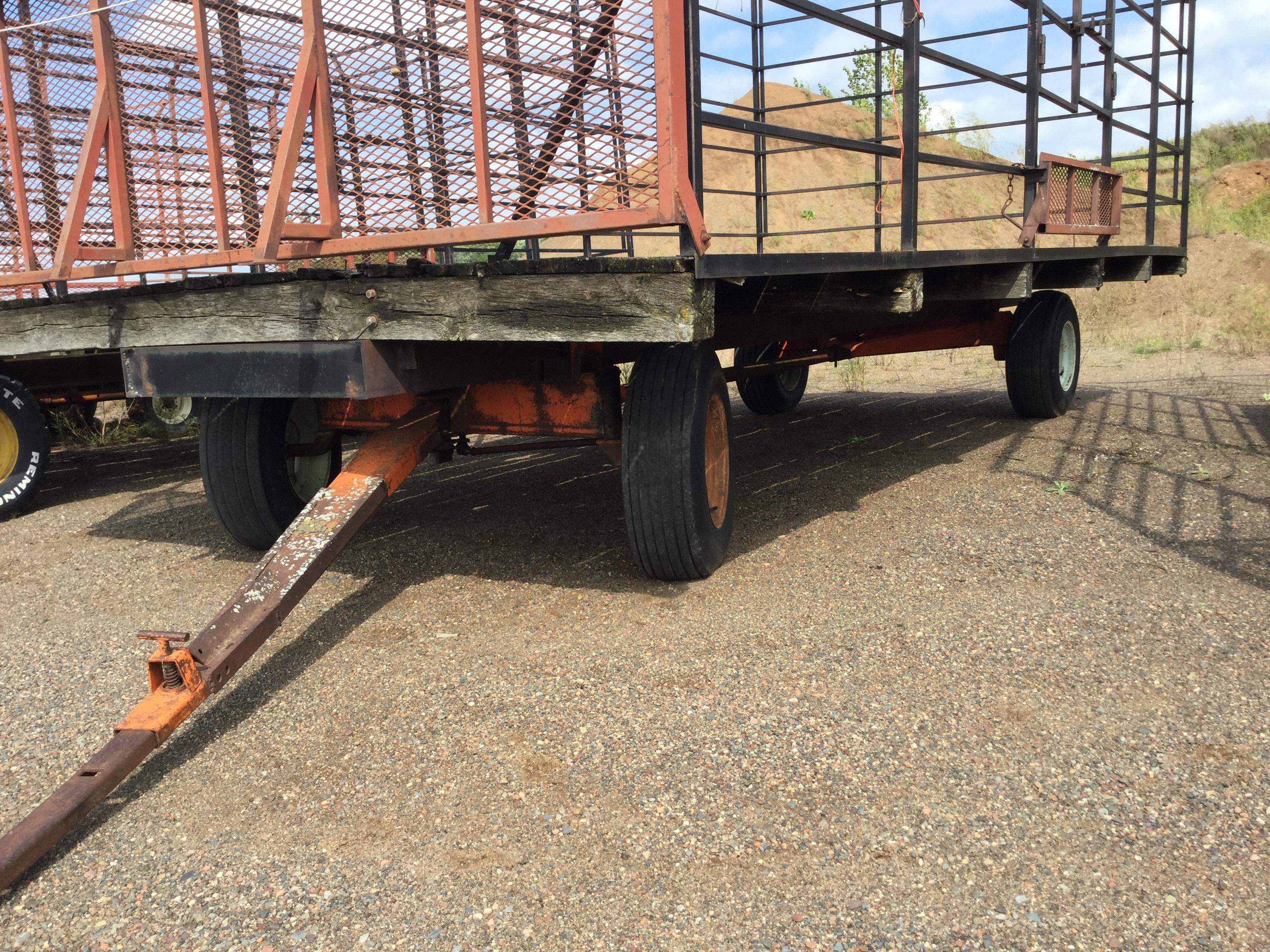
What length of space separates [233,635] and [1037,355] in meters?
6.22

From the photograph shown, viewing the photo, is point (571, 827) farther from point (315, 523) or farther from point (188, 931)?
point (315, 523)

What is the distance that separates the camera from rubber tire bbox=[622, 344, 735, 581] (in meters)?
3.86

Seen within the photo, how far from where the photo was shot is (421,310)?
3.55m

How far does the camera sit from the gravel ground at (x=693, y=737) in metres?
2.14

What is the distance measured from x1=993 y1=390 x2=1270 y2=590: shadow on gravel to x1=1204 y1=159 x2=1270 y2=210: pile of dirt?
21.0 metres

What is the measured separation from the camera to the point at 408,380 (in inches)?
149

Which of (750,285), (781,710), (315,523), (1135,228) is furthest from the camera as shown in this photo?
(1135,228)

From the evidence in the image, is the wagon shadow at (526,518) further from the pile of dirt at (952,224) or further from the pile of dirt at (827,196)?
the pile of dirt at (827,196)

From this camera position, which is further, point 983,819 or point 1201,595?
point 1201,595

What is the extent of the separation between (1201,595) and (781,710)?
1873 millimetres

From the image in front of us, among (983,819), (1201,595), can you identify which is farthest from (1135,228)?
(983,819)

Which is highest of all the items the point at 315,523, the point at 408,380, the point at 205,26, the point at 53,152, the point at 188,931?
the point at 205,26

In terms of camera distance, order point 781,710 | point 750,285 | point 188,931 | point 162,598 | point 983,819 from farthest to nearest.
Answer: point 162,598, point 750,285, point 781,710, point 983,819, point 188,931

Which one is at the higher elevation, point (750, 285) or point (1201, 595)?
point (750, 285)
